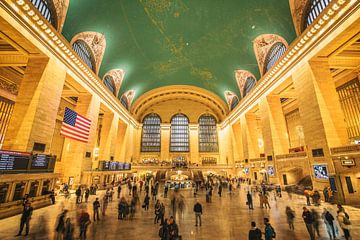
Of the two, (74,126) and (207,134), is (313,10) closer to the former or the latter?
(74,126)

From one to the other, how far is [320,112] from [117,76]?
856 inches

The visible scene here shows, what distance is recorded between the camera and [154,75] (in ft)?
88.5

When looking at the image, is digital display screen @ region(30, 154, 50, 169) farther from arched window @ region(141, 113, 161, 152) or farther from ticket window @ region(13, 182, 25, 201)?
arched window @ region(141, 113, 161, 152)

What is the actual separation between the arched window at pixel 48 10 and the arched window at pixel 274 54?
61.4ft

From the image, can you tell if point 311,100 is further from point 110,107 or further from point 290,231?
point 110,107

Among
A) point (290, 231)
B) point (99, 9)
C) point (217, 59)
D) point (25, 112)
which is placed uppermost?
point (217, 59)

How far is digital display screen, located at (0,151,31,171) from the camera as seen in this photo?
7691 mm

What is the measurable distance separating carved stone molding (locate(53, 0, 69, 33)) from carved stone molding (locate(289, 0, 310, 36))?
16.2m

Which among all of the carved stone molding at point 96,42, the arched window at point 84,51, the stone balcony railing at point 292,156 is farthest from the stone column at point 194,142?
the arched window at point 84,51

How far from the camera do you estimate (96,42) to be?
55.2 feet

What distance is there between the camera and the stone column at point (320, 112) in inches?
440

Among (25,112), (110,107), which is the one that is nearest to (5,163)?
(25,112)

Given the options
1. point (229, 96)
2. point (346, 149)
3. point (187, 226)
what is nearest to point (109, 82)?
point (229, 96)

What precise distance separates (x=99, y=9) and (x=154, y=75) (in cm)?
1368
